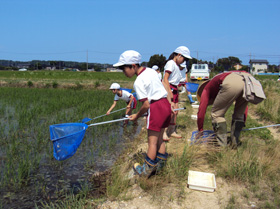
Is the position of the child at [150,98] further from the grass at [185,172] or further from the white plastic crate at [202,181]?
the white plastic crate at [202,181]

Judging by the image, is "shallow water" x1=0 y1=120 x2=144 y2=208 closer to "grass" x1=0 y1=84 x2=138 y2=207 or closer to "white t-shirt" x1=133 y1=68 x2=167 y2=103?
"grass" x1=0 y1=84 x2=138 y2=207

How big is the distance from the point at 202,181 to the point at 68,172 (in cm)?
170

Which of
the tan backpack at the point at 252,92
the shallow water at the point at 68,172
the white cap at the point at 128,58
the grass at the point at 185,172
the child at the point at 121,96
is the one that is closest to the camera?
the grass at the point at 185,172

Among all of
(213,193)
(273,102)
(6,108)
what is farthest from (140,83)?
(6,108)

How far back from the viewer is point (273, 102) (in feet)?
18.7

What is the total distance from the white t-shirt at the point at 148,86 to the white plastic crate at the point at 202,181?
0.88m

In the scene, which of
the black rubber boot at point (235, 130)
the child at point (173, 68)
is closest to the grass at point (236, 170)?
the black rubber boot at point (235, 130)

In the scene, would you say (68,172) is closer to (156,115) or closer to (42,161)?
(42,161)

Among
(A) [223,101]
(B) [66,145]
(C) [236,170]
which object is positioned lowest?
(C) [236,170]

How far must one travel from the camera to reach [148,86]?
88.9 inches

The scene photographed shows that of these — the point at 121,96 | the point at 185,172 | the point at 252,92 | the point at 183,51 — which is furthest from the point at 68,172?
the point at 121,96

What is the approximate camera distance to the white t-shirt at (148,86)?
221cm

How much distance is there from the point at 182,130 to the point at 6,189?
2.97 metres

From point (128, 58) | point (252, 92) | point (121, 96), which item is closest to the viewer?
point (128, 58)
